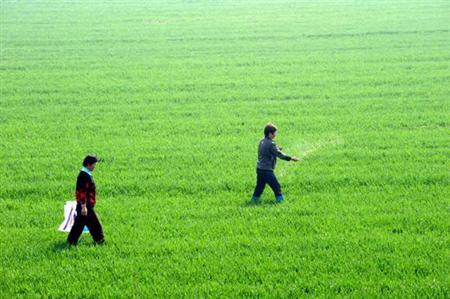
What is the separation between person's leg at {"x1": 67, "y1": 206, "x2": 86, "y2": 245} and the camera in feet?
37.2

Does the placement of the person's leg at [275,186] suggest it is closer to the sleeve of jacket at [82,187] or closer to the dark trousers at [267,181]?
the dark trousers at [267,181]

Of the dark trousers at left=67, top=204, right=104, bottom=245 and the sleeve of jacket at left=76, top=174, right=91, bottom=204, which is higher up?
the sleeve of jacket at left=76, top=174, right=91, bottom=204

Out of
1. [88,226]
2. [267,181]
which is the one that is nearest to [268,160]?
[267,181]

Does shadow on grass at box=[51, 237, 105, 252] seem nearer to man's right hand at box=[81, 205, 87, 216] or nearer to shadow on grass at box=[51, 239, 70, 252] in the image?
shadow on grass at box=[51, 239, 70, 252]

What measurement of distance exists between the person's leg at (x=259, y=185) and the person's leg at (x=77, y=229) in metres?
3.48

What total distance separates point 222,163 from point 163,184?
194cm

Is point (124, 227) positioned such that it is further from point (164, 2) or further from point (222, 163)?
point (164, 2)

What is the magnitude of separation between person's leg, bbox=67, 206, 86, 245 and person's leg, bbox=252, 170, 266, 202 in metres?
3.48

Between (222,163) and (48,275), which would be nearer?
(48,275)

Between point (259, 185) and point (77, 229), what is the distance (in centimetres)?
356

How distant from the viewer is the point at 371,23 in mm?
44844

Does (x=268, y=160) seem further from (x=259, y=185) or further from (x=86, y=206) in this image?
(x=86, y=206)

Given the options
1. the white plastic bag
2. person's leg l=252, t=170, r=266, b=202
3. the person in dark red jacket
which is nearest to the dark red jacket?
the person in dark red jacket

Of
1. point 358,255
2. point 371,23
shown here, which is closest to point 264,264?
point 358,255
